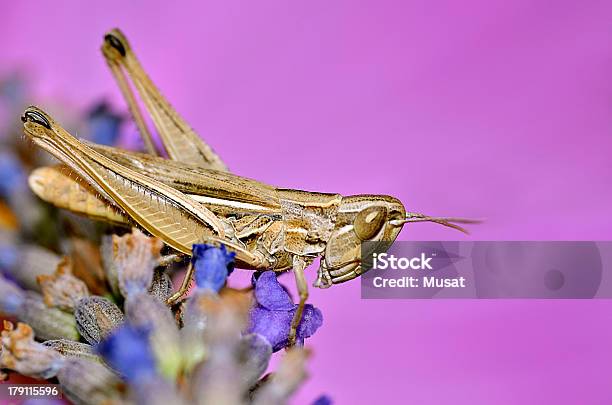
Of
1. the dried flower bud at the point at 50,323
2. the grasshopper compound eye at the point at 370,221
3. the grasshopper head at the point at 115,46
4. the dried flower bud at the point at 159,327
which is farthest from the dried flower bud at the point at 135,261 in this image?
the grasshopper head at the point at 115,46

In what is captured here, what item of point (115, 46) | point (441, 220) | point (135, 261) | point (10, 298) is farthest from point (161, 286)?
point (115, 46)

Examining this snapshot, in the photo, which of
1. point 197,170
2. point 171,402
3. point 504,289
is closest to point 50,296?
point 197,170

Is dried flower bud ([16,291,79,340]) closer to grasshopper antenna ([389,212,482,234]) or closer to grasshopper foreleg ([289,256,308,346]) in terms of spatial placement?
grasshopper foreleg ([289,256,308,346])

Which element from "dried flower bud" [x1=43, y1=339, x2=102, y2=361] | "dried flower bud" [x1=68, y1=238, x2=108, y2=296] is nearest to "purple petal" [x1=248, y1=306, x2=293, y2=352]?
"dried flower bud" [x1=43, y1=339, x2=102, y2=361]

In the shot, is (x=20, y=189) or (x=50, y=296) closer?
(x=50, y=296)

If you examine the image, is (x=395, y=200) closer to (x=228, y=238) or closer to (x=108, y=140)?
(x=228, y=238)

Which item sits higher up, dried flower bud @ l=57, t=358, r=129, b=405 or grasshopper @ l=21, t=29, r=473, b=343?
grasshopper @ l=21, t=29, r=473, b=343
